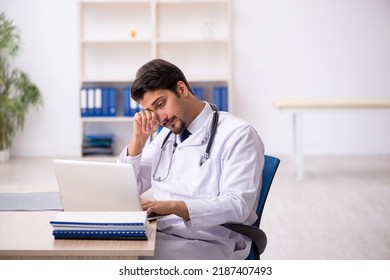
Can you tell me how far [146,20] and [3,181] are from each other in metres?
2.20

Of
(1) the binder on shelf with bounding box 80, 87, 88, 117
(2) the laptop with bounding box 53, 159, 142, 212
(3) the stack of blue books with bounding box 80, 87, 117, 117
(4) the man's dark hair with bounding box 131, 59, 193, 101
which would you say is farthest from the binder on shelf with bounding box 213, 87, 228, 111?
(2) the laptop with bounding box 53, 159, 142, 212

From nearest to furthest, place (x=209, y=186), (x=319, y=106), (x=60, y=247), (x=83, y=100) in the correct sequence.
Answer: (x=60, y=247) < (x=209, y=186) < (x=319, y=106) < (x=83, y=100)

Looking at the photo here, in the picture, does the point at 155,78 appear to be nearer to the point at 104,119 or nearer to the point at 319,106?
the point at 319,106

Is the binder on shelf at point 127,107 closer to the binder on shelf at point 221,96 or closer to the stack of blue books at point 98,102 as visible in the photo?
the stack of blue books at point 98,102

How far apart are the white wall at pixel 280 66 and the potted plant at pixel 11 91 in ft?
0.35

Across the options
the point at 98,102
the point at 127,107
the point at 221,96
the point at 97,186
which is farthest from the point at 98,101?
the point at 97,186

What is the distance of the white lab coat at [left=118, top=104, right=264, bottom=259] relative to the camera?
1.82 m

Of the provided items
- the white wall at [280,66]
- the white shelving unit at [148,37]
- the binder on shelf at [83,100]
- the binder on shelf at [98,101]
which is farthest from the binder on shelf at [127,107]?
the white wall at [280,66]

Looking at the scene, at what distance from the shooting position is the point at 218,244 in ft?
6.29

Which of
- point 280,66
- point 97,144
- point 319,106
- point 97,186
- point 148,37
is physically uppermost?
point 148,37

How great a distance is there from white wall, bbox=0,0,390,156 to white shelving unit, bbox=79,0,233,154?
140 millimetres

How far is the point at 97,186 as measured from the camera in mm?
1743

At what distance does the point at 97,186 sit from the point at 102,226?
0.22 m

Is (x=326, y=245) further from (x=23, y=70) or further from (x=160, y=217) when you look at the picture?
(x=23, y=70)
